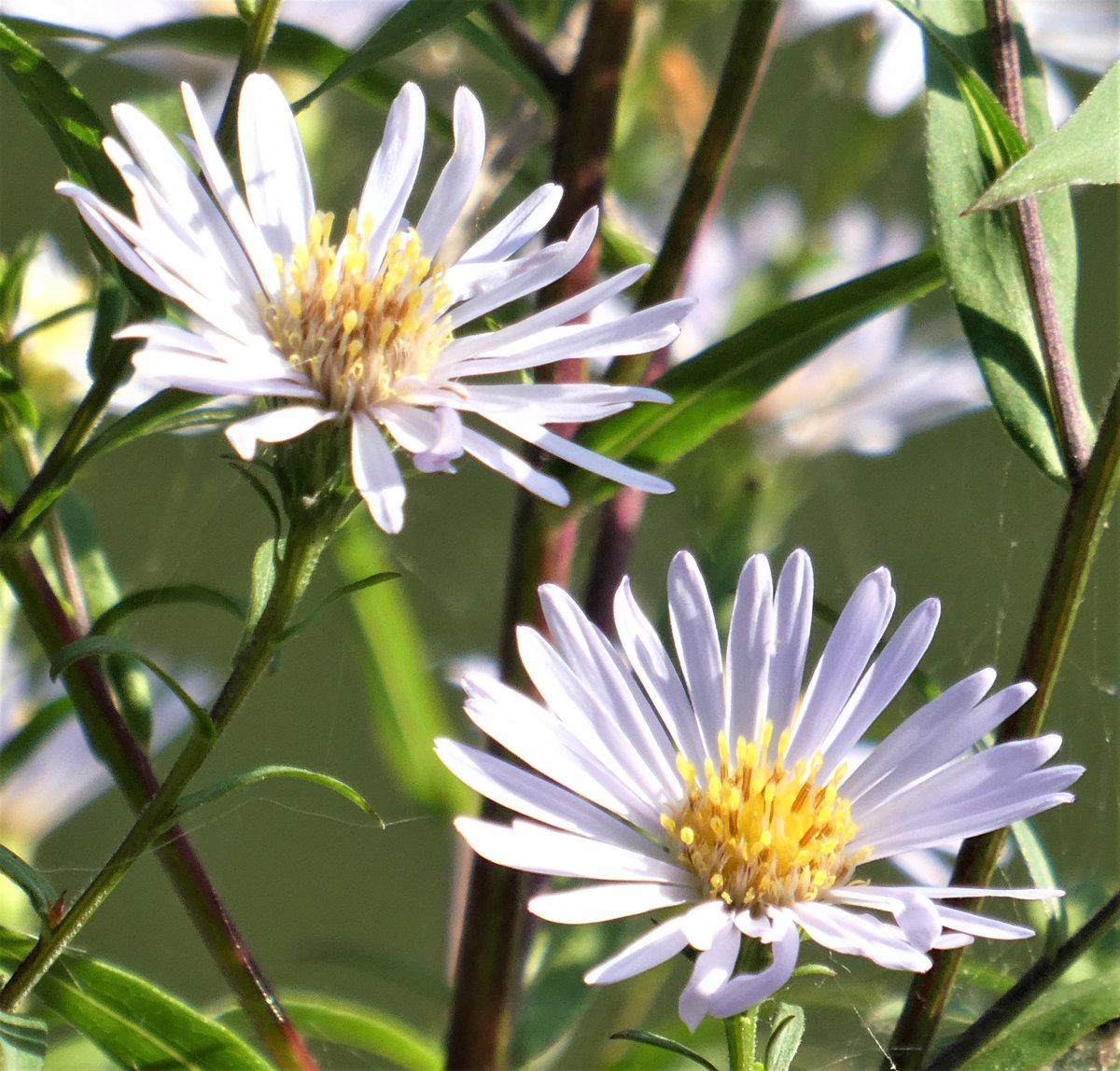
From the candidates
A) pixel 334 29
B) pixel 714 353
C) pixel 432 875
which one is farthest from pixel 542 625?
pixel 432 875

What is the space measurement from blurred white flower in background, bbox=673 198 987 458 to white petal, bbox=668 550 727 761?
1.06 ft

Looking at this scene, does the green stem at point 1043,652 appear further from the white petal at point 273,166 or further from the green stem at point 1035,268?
the white petal at point 273,166

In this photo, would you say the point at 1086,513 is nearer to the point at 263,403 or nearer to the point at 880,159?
the point at 263,403

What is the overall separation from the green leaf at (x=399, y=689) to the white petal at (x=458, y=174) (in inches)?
8.4

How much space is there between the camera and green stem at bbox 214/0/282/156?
0.30 m

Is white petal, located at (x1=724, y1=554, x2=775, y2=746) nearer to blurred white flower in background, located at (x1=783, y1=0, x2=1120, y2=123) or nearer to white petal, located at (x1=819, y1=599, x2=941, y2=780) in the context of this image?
white petal, located at (x1=819, y1=599, x2=941, y2=780)

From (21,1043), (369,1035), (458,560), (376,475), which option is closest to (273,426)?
(376,475)

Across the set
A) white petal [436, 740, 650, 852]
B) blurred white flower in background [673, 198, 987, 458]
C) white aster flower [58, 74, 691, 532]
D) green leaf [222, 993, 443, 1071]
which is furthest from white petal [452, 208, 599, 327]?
blurred white flower in background [673, 198, 987, 458]

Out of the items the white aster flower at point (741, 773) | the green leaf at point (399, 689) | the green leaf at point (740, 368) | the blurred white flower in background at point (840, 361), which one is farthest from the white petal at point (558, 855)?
the blurred white flower in background at point (840, 361)

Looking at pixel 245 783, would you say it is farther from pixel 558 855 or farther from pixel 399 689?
pixel 399 689

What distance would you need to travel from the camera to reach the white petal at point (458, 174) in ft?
1.04

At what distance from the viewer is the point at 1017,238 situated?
0.35 metres

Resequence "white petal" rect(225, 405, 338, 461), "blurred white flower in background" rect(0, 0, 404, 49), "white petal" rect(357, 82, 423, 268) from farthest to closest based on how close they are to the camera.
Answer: "blurred white flower in background" rect(0, 0, 404, 49) → "white petal" rect(357, 82, 423, 268) → "white petal" rect(225, 405, 338, 461)

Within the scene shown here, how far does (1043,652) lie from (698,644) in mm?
75
